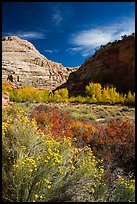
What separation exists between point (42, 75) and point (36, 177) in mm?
86011

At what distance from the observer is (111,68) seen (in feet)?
138

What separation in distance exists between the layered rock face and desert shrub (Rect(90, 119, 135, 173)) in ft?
219

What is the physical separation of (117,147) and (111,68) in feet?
126

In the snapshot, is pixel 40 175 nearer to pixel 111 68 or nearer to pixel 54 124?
pixel 54 124

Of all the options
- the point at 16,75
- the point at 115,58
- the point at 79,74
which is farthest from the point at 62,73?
the point at 115,58

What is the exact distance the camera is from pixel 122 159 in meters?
4.86

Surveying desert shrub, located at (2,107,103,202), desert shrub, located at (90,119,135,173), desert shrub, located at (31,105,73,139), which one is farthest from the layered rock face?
desert shrub, located at (2,107,103,202)

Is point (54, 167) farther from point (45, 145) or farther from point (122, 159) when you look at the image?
point (122, 159)

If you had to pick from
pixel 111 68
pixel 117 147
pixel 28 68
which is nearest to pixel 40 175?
pixel 117 147

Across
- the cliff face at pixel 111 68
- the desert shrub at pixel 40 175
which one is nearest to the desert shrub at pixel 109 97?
Answer: the cliff face at pixel 111 68

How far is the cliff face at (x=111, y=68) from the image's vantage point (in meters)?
38.0

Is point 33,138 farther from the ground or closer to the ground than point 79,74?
closer to the ground

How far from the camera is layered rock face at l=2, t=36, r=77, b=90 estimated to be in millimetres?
77812

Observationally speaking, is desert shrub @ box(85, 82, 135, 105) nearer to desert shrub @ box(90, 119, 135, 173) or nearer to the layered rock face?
desert shrub @ box(90, 119, 135, 173)
